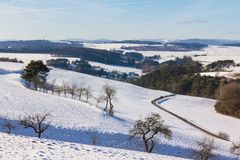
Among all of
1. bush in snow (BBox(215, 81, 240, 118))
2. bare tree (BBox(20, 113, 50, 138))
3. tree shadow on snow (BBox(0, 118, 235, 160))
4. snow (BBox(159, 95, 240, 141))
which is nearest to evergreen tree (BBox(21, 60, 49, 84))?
snow (BBox(159, 95, 240, 141))

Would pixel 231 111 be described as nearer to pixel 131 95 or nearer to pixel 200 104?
pixel 200 104

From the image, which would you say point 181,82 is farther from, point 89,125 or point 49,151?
point 49,151

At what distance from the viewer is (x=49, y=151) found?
1753 centimetres

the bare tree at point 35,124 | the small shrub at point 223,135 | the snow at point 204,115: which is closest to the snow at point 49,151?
the bare tree at point 35,124

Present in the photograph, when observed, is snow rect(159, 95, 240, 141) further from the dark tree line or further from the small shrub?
the dark tree line

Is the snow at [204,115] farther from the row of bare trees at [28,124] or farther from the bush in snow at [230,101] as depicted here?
the row of bare trees at [28,124]

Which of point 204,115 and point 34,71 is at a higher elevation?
point 34,71

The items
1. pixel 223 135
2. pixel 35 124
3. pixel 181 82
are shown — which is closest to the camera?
pixel 35 124

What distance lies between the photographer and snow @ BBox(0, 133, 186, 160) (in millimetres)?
16406

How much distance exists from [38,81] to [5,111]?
3489cm

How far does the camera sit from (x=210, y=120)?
76625 mm

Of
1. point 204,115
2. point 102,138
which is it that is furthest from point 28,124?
point 204,115

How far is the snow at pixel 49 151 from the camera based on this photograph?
53.8 feet

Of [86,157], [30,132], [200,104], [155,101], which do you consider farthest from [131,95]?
[86,157]
